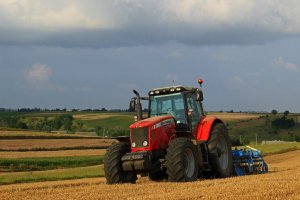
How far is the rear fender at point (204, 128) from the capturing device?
14633mm

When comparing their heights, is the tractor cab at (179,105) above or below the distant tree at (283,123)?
above

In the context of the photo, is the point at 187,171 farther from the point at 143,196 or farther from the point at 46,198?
the point at 46,198

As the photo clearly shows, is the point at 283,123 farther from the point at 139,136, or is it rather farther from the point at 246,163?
the point at 139,136

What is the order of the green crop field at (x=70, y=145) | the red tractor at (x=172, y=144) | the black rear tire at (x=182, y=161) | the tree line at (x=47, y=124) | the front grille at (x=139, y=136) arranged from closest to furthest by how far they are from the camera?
the black rear tire at (x=182, y=161)
the red tractor at (x=172, y=144)
the front grille at (x=139, y=136)
the green crop field at (x=70, y=145)
the tree line at (x=47, y=124)

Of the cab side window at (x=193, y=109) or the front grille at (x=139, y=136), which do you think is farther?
the cab side window at (x=193, y=109)

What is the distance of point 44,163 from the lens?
1319 inches

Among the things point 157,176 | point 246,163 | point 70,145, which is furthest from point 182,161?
point 70,145

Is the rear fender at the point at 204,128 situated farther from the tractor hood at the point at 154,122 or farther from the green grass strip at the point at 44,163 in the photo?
the green grass strip at the point at 44,163

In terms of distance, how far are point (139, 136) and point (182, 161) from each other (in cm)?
132

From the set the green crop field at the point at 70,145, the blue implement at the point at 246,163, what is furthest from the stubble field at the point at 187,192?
the green crop field at the point at 70,145

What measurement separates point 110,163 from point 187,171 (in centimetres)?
197

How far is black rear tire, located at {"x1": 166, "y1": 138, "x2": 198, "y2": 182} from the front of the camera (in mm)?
13008

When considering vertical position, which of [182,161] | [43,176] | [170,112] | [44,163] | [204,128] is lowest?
[44,163]

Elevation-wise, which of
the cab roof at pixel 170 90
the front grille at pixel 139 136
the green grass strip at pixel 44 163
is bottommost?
the green grass strip at pixel 44 163
